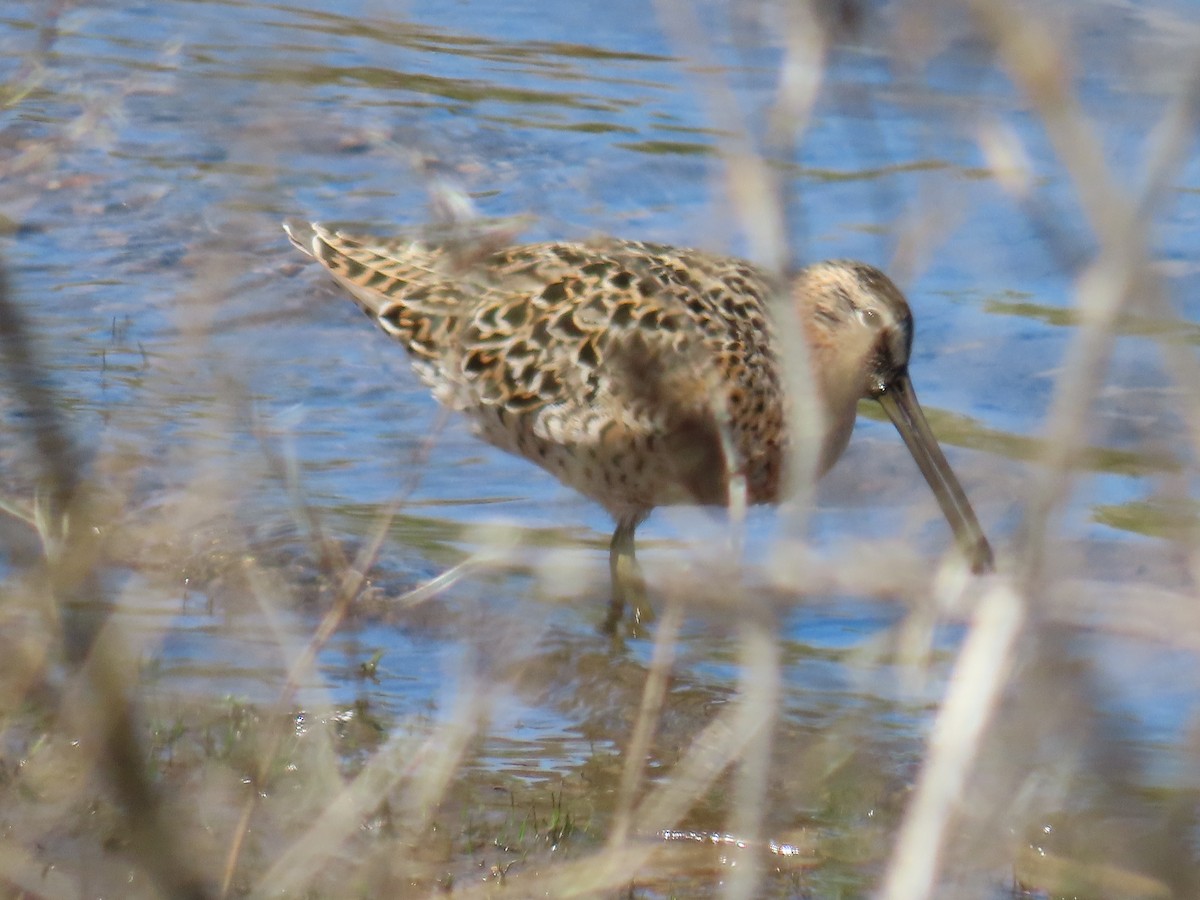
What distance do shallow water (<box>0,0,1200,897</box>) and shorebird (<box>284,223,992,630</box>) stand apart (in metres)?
0.25

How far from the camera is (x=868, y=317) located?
6.64 meters

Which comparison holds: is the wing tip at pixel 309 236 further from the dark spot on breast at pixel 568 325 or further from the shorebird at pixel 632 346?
the dark spot on breast at pixel 568 325

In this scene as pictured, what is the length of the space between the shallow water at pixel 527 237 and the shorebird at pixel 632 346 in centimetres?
25

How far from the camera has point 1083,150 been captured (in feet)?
5.62

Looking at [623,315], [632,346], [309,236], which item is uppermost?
[632,346]

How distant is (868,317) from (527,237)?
3.21 metres

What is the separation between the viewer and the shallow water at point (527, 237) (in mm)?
2471

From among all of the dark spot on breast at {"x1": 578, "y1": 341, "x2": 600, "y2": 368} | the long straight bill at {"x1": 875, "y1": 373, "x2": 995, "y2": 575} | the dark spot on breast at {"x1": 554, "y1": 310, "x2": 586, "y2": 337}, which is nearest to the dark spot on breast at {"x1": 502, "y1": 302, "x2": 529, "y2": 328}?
the dark spot on breast at {"x1": 554, "y1": 310, "x2": 586, "y2": 337}

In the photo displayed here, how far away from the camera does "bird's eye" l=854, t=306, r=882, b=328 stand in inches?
260

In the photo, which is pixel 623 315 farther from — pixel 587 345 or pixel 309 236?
pixel 309 236

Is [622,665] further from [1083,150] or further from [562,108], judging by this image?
[562,108]

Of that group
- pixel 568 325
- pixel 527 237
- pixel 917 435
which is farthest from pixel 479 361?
pixel 527 237

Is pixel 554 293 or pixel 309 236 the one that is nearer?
pixel 554 293

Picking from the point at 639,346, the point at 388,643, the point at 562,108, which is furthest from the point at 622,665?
the point at 562,108
